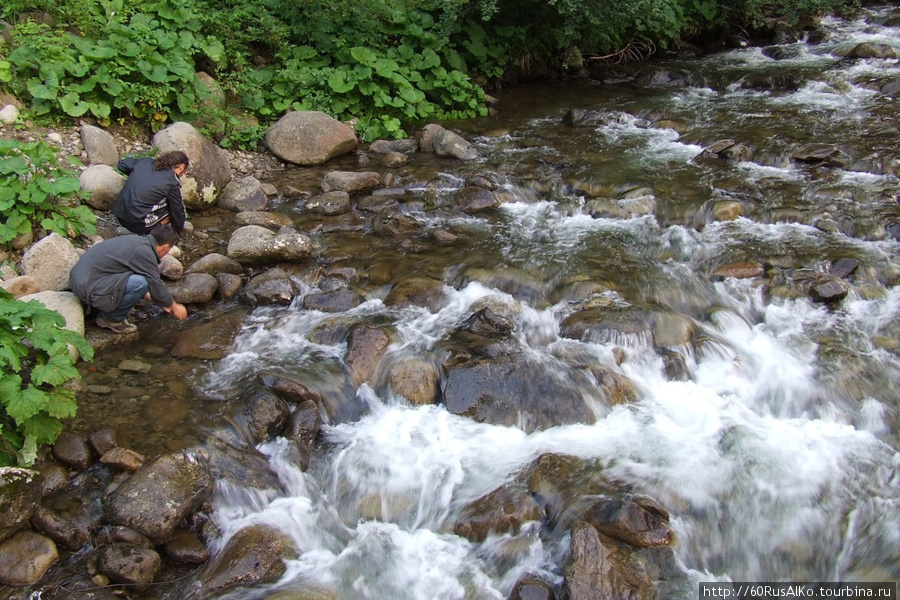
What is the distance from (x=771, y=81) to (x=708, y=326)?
27.5 feet

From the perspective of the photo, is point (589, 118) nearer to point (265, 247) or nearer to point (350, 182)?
point (350, 182)

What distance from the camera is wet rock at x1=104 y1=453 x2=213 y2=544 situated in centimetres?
453

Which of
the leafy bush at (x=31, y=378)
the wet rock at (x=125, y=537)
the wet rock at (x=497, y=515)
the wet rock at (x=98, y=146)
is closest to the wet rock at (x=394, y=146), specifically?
the wet rock at (x=98, y=146)

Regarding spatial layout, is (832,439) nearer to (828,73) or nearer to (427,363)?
(427,363)

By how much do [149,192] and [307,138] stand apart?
3.65 metres

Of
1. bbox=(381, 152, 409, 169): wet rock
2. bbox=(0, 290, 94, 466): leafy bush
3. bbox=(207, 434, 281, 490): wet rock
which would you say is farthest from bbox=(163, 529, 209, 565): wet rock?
bbox=(381, 152, 409, 169): wet rock

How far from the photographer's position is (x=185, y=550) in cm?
454

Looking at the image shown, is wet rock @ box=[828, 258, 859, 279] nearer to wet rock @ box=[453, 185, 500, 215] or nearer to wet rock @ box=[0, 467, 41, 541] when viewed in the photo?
wet rock @ box=[453, 185, 500, 215]

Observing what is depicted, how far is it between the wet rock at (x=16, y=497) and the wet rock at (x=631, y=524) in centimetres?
379

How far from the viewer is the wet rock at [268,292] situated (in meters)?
7.13

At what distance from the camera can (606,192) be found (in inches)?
369

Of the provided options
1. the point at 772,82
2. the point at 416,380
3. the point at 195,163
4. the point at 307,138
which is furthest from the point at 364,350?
the point at 772,82

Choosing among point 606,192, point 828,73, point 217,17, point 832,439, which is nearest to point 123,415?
point 832,439

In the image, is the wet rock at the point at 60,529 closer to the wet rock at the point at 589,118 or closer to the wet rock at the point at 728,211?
the wet rock at the point at 728,211
